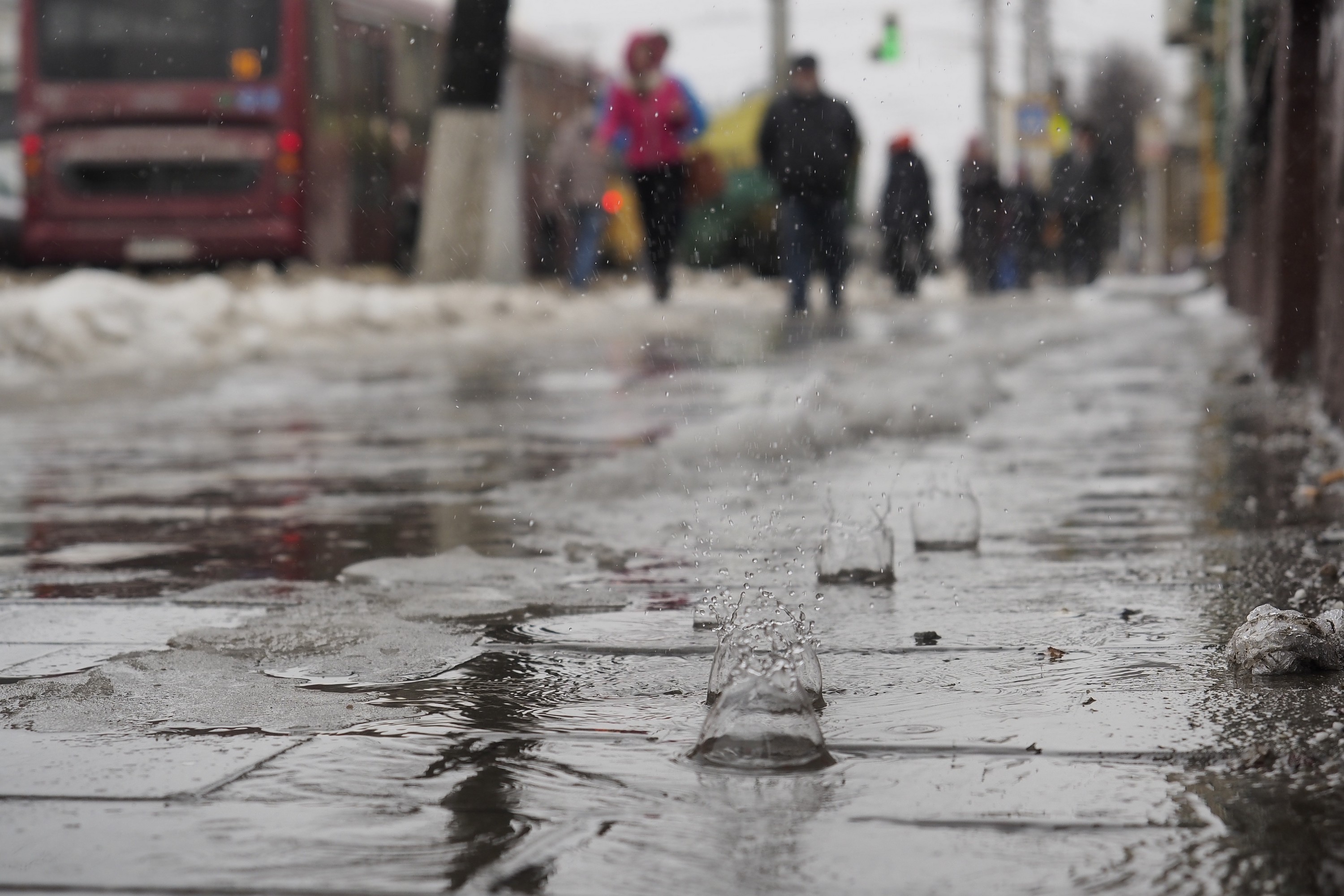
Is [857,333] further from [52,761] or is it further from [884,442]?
[52,761]

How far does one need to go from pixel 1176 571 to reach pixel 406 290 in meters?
13.3

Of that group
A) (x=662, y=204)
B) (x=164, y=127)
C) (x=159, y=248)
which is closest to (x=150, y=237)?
(x=159, y=248)

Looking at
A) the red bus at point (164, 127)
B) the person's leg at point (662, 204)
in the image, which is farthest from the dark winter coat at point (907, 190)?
the red bus at point (164, 127)

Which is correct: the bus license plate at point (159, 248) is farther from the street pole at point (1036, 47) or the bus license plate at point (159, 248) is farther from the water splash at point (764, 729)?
the street pole at point (1036, 47)

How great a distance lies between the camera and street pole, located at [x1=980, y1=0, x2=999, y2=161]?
42.8 meters

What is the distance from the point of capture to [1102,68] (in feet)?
281

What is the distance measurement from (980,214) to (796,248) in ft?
35.5

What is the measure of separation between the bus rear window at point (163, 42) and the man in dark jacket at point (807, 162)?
273 inches

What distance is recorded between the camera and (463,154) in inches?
723

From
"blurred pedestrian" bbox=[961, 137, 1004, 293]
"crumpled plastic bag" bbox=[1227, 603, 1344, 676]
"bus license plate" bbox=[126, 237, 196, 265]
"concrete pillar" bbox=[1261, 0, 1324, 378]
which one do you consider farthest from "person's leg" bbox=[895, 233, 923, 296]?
"crumpled plastic bag" bbox=[1227, 603, 1344, 676]

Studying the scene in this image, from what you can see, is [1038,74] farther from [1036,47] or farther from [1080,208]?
[1080,208]

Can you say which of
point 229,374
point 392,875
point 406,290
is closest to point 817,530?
point 392,875

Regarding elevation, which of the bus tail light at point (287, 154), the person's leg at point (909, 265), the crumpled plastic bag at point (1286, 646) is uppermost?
the bus tail light at point (287, 154)

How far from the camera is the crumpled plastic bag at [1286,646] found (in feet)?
9.74
